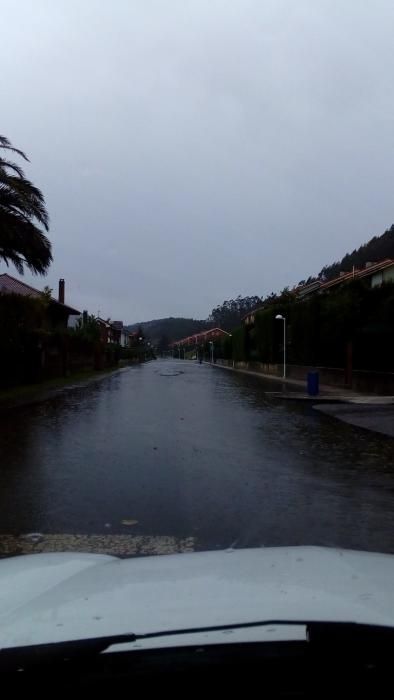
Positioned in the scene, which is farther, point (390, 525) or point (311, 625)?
point (390, 525)

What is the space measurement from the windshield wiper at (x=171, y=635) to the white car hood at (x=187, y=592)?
0.04 meters

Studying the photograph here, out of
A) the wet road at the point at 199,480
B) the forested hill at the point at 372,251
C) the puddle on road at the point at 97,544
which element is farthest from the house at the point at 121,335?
the puddle on road at the point at 97,544

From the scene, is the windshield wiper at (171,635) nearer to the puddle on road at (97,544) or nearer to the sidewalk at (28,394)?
the puddle on road at (97,544)

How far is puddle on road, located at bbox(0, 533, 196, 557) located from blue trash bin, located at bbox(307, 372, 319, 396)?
22.0 m

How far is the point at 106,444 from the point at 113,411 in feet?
23.1

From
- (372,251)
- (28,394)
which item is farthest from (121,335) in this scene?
(28,394)

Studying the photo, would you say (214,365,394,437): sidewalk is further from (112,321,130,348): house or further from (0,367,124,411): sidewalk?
(112,321,130,348): house

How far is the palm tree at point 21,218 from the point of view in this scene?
2219 cm

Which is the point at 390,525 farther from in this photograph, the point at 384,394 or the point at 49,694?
the point at 384,394

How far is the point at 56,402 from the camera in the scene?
2391 cm

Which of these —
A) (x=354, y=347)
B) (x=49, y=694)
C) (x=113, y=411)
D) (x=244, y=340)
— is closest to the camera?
(x=49, y=694)

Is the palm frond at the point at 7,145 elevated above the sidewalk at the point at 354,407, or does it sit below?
above

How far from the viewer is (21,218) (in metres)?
23.0

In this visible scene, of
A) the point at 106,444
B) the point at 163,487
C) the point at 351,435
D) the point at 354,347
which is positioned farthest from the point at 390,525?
the point at 354,347
